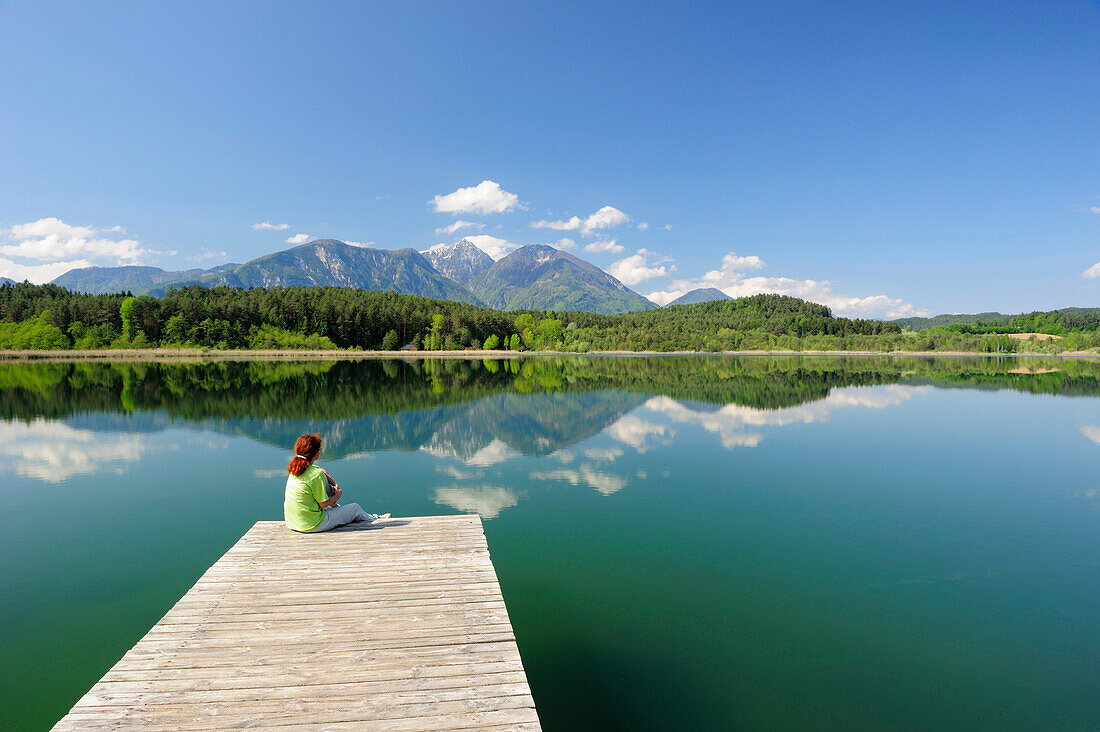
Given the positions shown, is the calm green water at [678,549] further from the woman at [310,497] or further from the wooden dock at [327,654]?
the woman at [310,497]

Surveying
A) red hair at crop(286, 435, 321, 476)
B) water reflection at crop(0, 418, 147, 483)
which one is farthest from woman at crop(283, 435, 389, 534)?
water reflection at crop(0, 418, 147, 483)

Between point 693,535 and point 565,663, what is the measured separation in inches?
239

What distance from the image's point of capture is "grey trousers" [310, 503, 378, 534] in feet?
30.4

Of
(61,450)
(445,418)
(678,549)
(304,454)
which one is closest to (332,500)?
(304,454)

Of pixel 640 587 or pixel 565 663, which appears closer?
pixel 565 663

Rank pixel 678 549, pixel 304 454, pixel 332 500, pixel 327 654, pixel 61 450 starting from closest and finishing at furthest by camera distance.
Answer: pixel 327 654
pixel 304 454
pixel 332 500
pixel 678 549
pixel 61 450

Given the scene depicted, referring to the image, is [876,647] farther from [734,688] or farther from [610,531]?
[610,531]

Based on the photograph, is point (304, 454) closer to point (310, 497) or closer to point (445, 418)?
point (310, 497)

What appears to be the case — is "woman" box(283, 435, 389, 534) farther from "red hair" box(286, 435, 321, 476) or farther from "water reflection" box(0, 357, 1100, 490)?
"water reflection" box(0, 357, 1100, 490)

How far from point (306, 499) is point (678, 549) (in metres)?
8.14

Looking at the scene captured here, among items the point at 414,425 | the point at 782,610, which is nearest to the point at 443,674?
the point at 782,610

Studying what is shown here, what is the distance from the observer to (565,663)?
7.48 metres

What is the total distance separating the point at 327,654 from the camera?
17.5 ft

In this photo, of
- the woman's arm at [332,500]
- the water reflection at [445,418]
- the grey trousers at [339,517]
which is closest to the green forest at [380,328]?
the water reflection at [445,418]
